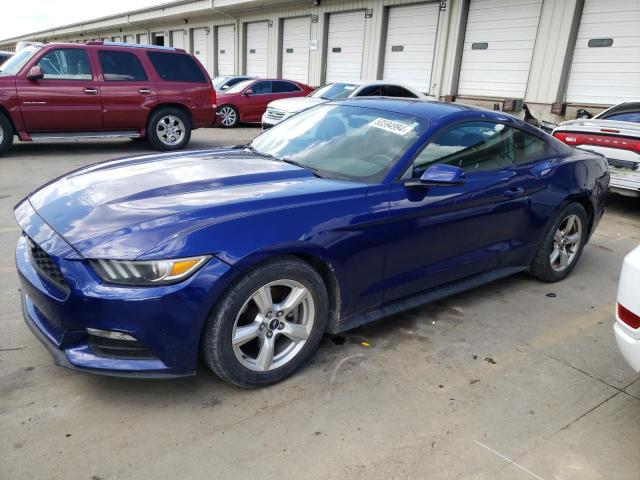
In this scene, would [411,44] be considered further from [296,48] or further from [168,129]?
[168,129]

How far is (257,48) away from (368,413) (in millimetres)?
24106

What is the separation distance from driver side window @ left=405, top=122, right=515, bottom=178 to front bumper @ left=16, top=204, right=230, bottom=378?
1.58 meters

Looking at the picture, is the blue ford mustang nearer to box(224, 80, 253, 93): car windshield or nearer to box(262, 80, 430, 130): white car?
box(262, 80, 430, 130): white car

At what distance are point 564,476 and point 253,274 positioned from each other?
169cm

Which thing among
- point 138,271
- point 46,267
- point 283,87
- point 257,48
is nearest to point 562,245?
point 138,271

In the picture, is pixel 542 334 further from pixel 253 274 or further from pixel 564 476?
pixel 253 274

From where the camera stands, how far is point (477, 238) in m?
3.70

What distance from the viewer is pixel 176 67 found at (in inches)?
388

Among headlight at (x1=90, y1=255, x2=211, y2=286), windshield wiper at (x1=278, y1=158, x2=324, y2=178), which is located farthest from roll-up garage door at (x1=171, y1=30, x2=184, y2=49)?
headlight at (x1=90, y1=255, x2=211, y2=286)

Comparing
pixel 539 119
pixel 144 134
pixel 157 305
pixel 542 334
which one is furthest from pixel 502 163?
pixel 539 119

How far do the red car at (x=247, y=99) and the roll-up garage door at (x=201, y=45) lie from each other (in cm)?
1418

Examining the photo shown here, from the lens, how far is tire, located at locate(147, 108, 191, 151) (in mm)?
9773

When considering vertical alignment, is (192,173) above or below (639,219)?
above

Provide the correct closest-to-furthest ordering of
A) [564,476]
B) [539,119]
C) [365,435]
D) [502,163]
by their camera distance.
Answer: [564,476], [365,435], [502,163], [539,119]
